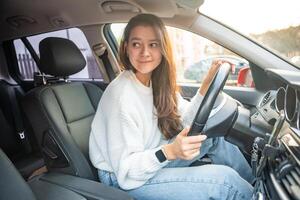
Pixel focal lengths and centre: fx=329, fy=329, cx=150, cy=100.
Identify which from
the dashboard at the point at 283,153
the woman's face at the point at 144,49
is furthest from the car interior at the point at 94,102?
the woman's face at the point at 144,49

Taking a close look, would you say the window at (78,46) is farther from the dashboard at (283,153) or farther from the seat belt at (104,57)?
the dashboard at (283,153)

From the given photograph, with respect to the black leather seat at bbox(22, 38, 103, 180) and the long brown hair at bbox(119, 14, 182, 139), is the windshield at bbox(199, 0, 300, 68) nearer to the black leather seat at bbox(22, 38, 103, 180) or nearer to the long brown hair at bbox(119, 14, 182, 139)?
the long brown hair at bbox(119, 14, 182, 139)

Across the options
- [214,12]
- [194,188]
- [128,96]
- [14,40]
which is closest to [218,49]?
[214,12]

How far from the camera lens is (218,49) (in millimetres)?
1899

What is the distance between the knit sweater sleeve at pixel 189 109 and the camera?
1630mm

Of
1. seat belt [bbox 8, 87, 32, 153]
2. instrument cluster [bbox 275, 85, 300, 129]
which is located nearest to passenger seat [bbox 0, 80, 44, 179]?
seat belt [bbox 8, 87, 32, 153]

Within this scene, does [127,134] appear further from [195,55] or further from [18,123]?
[18,123]

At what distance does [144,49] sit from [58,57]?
0.64 m

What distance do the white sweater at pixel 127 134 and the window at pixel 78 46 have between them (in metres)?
1.10

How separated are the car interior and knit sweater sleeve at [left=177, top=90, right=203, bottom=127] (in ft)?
0.37

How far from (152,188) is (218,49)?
0.93 m

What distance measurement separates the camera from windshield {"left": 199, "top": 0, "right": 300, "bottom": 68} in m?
1.73

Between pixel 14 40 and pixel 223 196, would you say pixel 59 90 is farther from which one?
pixel 14 40

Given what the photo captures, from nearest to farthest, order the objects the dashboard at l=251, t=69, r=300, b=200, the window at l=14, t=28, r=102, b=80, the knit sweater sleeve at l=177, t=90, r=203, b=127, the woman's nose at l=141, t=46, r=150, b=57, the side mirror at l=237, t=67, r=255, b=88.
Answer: the dashboard at l=251, t=69, r=300, b=200 → the woman's nose at l=141, t=46, r=150, b=57 → the knit sweater sleeve at l=177, t=90, r=203, b=127 → the side mirror at l=237, t=67, r=255, b=88 → the window at l=14, t=28, r=102, b=80
